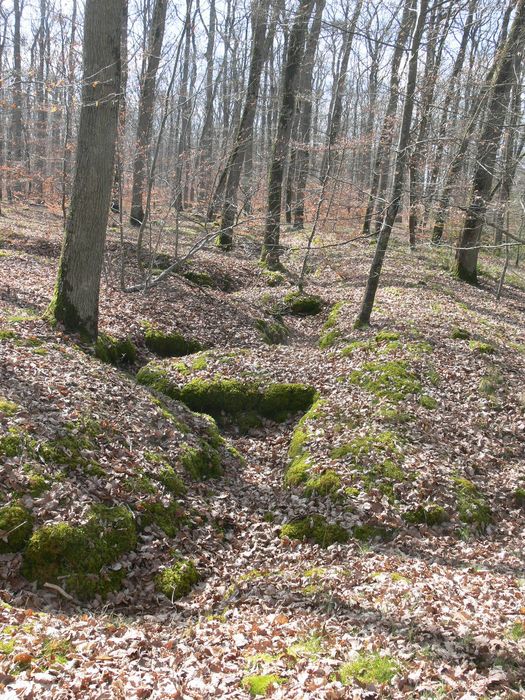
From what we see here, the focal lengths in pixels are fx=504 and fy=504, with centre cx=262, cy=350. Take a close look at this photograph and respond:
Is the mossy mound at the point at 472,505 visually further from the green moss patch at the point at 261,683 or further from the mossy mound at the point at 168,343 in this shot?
the mossy mound at the point at 168,343

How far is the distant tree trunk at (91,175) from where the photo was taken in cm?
752

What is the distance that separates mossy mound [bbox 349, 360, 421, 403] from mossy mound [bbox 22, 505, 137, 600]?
488cm

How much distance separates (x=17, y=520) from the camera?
467 cm

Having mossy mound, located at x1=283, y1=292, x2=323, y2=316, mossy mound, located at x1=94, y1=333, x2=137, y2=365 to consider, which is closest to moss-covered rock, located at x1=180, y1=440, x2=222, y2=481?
mossy mound, located at x1=94, y1=333, x2=137, y2=365

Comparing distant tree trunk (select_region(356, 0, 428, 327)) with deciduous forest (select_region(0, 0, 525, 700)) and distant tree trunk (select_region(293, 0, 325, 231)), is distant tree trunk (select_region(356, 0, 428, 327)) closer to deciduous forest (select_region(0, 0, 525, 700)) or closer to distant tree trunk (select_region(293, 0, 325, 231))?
deciduous forest (select_region(0, 0, 525, 700))

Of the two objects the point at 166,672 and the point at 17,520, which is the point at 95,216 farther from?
the point at 166,672

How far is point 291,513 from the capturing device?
20.6 ft

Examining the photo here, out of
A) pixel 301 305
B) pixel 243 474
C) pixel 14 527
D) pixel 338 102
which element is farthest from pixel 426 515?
pixel 338 102

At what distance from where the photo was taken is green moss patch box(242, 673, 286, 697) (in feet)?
10.9

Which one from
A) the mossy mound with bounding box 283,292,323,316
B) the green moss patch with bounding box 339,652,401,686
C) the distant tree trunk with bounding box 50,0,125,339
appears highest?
the distant tree trunk with bounding box 50,0,125,339

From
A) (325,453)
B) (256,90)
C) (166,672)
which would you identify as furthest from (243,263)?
(166,672)

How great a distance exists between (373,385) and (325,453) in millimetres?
2028

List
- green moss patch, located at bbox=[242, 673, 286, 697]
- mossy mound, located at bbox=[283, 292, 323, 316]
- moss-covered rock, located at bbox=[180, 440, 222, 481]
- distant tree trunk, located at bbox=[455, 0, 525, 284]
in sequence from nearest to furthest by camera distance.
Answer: green moss patch, located at bbox=[242, 673, 286, 697] → moss-covered rock, located at bbox=[180, 440, 222, 481] → distant tree trunk, located at bbox=[455, 0, 525, 284] → mossy mound, located at bbox=[283, 292, 323, 316]

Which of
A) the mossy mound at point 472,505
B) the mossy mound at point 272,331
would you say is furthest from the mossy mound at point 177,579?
the mossy mound at point 272,331
